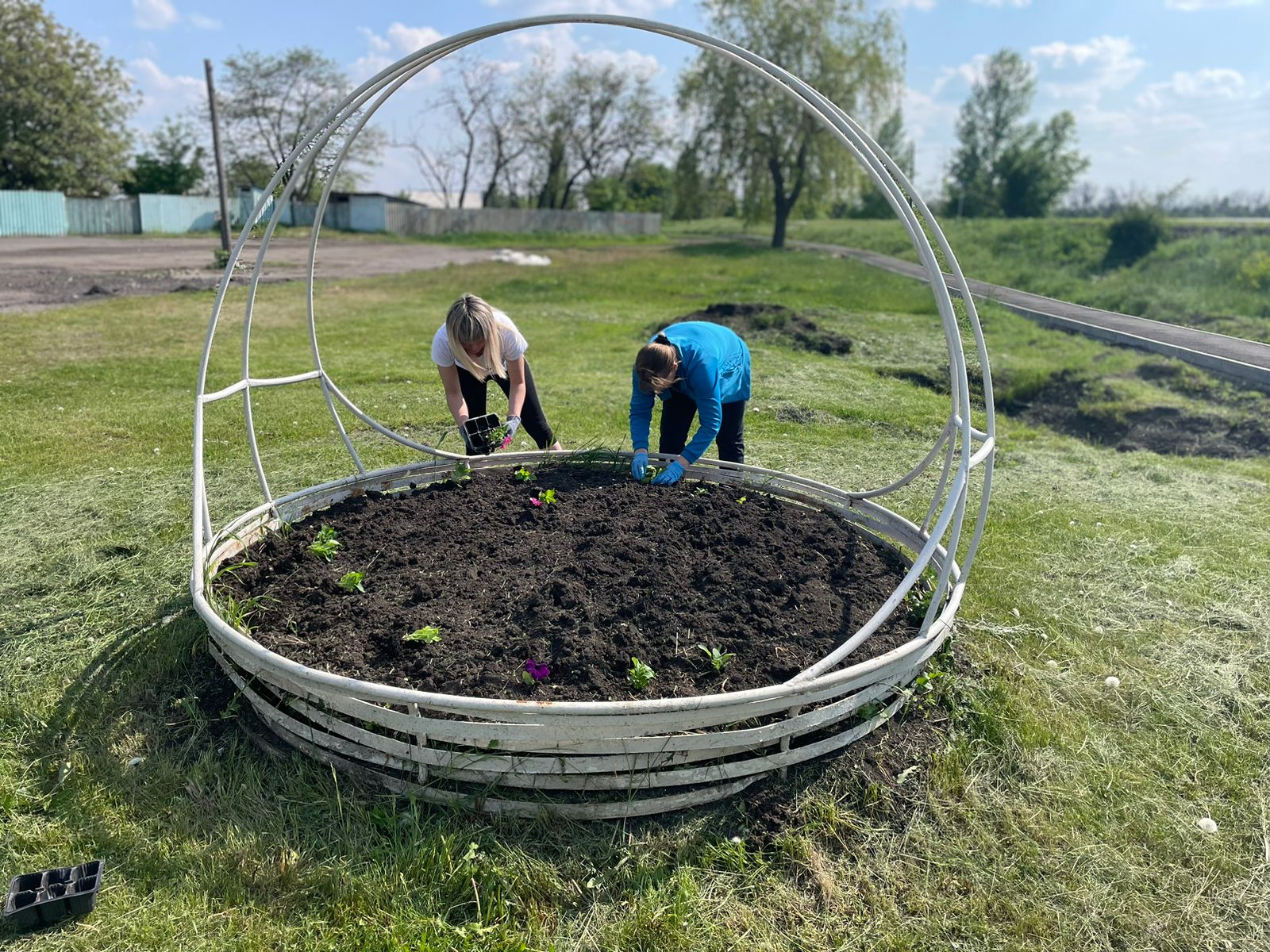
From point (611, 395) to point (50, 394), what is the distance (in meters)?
5.15

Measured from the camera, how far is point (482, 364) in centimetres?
411

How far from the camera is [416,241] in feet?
98.7

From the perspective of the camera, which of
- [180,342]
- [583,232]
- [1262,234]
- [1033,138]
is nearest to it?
[180,342]

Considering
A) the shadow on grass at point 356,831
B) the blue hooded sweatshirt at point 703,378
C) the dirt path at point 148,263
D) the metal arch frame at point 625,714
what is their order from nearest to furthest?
1. the shadow on grass at point 356,831
2. the metal arch frame at point 625,714
3. the blue hooded sweatshirt at point 703,378
4. the dirt path at point 148,263

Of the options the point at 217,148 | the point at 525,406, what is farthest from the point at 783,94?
the point at 525,406

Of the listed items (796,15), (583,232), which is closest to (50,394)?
(796,15)

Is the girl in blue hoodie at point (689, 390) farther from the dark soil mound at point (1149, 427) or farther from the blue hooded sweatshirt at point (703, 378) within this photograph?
the dark soil mound at point (1149, 427)

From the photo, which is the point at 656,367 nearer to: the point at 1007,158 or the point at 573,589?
the point at 573,589

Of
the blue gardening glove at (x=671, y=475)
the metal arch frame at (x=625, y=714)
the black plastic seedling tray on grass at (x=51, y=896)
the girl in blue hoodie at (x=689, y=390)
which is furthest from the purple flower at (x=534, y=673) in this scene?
the blue gardening glove at (x=671, y=475)

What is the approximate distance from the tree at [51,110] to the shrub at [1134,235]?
3440 centimetres

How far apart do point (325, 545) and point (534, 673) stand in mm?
1337

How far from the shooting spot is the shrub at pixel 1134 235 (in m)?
18.4

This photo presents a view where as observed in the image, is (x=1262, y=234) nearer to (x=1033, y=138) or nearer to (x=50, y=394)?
(x=50, y=394)

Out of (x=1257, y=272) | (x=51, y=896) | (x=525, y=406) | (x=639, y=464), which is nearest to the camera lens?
(x=51, y=896)
